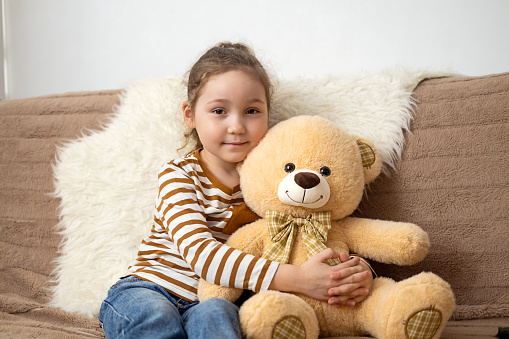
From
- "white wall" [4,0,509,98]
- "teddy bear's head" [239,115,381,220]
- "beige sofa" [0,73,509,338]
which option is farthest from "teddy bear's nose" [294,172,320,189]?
"white wall" [4,0,509,98]

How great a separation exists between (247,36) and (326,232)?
1.21m

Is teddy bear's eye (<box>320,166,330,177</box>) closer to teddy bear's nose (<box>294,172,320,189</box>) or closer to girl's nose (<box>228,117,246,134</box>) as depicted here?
teddy bear's nose (<box>294,172,320,189</box>)

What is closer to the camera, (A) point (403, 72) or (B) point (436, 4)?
(A) point (403, 72)

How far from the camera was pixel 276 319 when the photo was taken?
87 centimetres

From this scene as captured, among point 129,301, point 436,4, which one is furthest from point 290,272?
point 436,4

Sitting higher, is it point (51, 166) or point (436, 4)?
point (436, 4)

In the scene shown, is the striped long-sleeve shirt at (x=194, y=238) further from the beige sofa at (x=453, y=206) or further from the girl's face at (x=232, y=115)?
the beige sofa at (x=453, y=206)

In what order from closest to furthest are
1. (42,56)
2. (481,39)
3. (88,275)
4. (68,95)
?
(88,275) < (68,95) < (481,39) < (42,56)

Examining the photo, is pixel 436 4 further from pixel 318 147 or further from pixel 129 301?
pixel 129 301

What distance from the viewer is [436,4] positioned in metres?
1.82

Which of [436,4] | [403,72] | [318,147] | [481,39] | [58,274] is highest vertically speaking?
[436,4]

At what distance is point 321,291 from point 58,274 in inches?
31.9

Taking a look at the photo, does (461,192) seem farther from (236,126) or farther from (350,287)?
(236,126)

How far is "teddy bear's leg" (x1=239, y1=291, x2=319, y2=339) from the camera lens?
868 mm
